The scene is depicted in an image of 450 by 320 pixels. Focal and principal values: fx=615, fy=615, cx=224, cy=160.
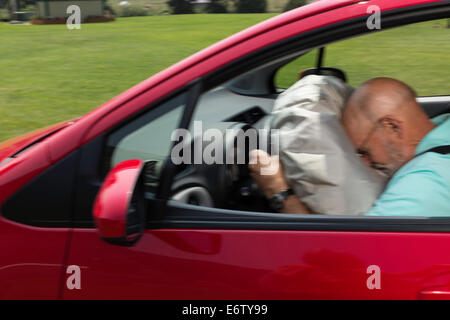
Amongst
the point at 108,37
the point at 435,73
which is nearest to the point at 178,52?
the point at 108,37

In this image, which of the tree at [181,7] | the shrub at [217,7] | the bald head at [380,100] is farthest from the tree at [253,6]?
the bald head at [380,100]

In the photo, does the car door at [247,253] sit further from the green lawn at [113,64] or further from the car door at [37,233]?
the green lawn at [113,64]

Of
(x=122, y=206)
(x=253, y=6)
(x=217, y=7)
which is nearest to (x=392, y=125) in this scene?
(x=122, y=206)

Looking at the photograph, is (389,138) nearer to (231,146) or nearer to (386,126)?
(386,126)

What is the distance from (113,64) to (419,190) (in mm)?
12664

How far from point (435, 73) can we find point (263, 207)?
353 cm

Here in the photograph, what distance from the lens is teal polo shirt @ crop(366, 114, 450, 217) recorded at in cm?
170

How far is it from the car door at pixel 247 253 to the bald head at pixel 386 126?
1.34ft

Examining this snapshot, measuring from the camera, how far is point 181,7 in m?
40.0

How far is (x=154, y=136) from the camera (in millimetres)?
1765

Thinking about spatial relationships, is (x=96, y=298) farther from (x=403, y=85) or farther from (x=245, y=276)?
(x=403, y=85)

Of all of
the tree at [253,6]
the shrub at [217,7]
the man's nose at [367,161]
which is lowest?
the man's nose at [367,161]

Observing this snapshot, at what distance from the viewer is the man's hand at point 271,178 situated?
1.87 metres

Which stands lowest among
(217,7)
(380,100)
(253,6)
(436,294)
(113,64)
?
(436,294)
